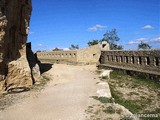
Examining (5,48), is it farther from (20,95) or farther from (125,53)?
(125,53)

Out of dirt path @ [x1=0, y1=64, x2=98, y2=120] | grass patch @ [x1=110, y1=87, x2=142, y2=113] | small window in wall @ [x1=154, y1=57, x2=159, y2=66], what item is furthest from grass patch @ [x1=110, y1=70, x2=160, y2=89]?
dirt path @ [x1=0, y1=64, x2=98, y2=120]

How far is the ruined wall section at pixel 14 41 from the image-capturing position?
1476cm

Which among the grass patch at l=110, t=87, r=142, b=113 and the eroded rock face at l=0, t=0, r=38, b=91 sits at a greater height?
the eroded rock face at l=0, t=0, r=38, b=91

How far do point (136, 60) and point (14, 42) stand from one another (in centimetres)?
1246

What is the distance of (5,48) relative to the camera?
15547 mm

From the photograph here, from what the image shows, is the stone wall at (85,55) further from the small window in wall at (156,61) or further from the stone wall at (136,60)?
the small window in wall at (156,61)

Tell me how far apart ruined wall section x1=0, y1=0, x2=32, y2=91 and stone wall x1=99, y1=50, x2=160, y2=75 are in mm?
11030

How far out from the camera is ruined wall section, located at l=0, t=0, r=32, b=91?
14761 mm

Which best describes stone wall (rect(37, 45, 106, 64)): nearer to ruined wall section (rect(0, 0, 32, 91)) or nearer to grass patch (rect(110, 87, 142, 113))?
ruined wall section (rect(0, 0, 32, 91))

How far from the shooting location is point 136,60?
75.3ft

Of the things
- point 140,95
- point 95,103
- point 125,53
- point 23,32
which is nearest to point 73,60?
point 125,53

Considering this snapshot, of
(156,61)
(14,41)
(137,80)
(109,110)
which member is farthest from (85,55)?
(109,110)

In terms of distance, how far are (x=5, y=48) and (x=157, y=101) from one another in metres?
11.1

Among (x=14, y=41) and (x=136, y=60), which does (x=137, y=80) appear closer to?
(x=136, y=60)
